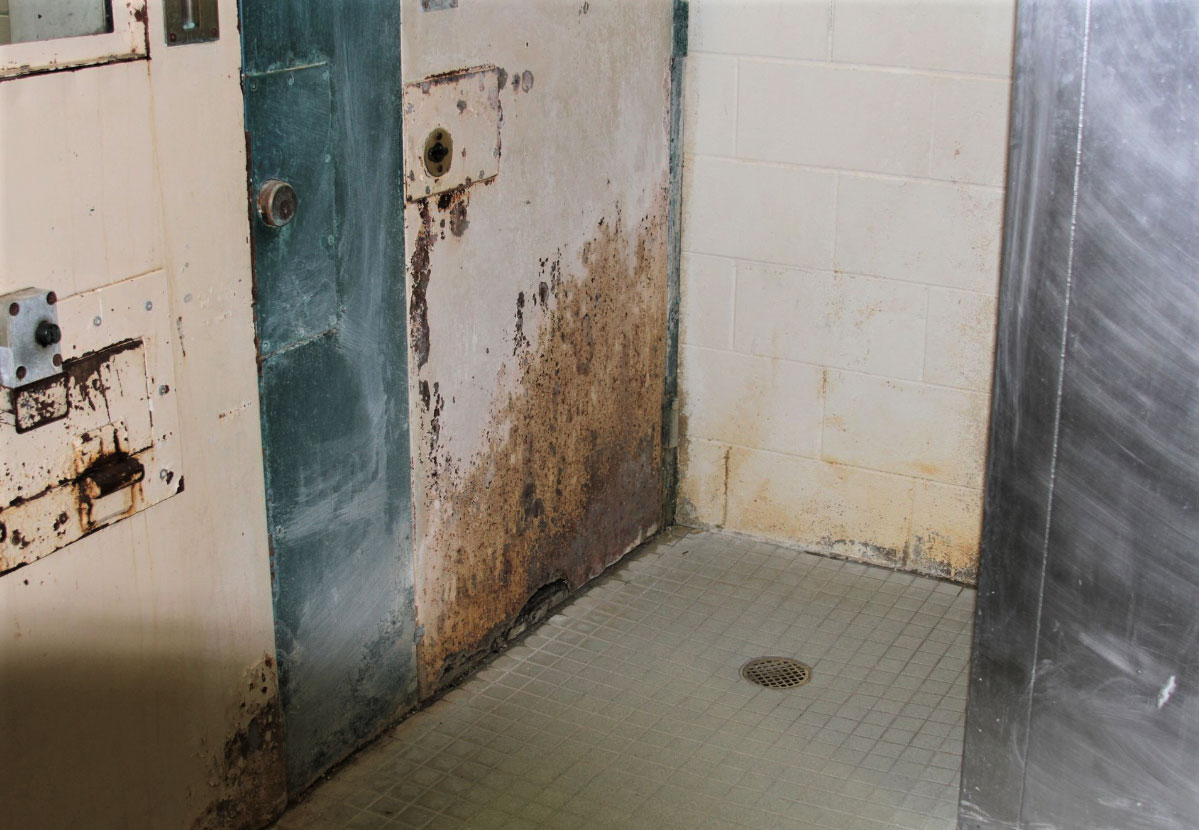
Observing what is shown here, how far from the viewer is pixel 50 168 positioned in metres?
2.26

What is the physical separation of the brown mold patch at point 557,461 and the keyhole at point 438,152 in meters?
0.48

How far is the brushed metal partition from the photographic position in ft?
6.89

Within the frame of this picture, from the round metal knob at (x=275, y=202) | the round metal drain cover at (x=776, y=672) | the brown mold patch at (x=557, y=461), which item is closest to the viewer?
the round metal knob at (x=275, y=202)

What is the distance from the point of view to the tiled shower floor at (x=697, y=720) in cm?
309

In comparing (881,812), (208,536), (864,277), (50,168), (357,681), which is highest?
(50,168)

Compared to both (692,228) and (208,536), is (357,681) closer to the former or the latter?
(208,536)

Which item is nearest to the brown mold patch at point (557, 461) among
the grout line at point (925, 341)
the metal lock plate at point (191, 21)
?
the grout line at point (925, 341)

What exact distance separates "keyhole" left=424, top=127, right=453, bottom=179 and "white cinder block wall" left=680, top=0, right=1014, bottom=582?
1.14 meters

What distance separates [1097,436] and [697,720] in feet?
4.84

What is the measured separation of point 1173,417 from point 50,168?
1764 millimetres

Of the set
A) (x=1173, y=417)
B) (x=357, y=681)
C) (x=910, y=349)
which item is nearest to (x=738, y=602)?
(x=910, y=349)

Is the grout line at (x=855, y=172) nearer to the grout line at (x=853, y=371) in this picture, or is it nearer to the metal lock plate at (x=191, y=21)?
the grout line at (x=853, y=371)

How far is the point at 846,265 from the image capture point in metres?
4.04

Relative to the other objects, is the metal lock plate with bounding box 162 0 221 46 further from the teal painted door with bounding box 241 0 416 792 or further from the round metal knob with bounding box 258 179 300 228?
the round metal knob with bounding box 258 179 300 228
